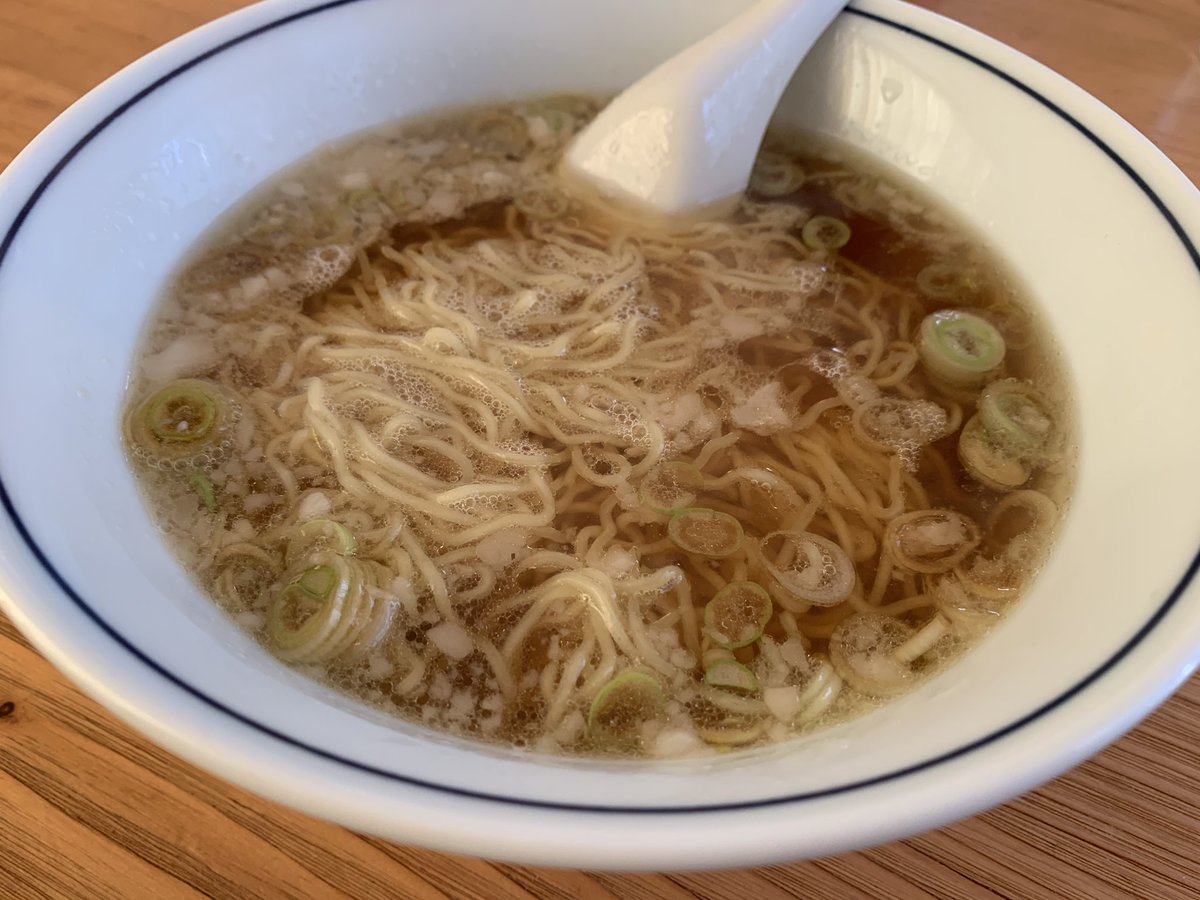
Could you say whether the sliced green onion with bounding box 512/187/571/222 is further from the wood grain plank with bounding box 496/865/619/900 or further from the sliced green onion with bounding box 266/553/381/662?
the wood grain plank with bounding box 496/865/619/900

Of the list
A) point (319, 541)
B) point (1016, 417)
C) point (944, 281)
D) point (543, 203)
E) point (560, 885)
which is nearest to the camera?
point (560, 885)

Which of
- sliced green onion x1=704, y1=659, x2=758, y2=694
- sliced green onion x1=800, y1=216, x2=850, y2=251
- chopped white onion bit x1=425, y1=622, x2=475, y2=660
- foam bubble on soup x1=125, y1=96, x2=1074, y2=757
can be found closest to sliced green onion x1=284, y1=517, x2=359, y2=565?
foam bubble on soup x1=125, y1=96, x2=1074, y2=757

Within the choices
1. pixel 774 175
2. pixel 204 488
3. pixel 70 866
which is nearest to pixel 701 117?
pixel 774 175

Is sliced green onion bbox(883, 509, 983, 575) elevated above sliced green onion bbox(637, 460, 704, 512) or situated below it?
above

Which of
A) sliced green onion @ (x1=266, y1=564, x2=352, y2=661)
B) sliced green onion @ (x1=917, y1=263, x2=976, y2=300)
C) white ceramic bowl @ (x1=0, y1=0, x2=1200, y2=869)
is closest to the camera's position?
white ceramic bowl @ (x1=0, y1=0, x2=1200, y2=869)

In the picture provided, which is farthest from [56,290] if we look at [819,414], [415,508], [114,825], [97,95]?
[819,414]

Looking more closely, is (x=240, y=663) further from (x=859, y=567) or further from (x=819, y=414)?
(x=819, y=414)

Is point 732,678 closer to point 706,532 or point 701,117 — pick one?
point 706,532

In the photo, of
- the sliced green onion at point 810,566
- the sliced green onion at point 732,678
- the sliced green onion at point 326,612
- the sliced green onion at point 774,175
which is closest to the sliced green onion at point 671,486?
the sliced green onion at point 810,566
